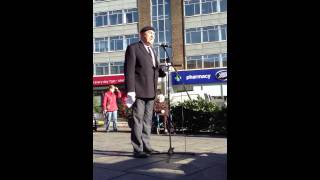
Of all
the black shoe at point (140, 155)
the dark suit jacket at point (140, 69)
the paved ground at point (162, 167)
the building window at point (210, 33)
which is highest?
the building window at point (210, 33)

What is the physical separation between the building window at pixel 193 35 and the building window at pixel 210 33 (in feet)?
2.25

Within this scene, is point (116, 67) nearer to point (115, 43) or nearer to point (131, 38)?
point (115, 43)

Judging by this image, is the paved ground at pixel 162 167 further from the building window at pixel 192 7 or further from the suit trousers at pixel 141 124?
the building window at pixel 192 7

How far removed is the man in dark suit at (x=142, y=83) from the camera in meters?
5.65

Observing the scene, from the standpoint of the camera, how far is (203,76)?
39.1m

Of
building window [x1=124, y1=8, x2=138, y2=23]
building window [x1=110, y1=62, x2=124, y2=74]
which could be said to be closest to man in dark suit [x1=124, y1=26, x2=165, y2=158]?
building window [x1=110, y1=62, x2=124, y2=74]

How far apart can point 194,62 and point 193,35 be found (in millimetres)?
2916

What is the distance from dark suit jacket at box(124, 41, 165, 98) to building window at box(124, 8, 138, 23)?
128ft

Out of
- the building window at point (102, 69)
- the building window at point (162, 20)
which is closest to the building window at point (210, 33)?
the building window at point (162, 20)
